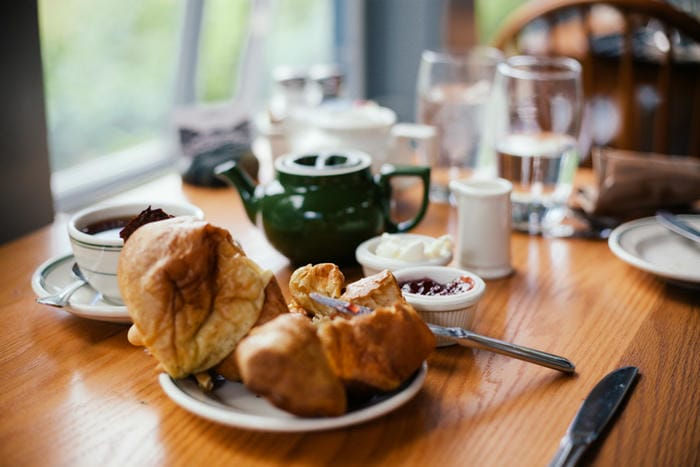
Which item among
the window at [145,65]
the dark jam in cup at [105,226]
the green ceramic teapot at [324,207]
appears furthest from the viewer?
Result: the window at [145,65]

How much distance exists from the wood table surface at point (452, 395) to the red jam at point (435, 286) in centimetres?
7

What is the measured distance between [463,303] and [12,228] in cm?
88

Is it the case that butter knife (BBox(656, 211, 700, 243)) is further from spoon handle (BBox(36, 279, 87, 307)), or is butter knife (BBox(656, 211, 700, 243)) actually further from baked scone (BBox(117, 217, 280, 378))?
spoon handle (BBox(36, 279, 87, 307))

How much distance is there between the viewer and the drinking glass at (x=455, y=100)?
1722 millimetres

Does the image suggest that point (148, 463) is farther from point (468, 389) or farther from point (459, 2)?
point (459, 2)

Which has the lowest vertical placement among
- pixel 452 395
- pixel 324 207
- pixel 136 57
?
pixel 452 395

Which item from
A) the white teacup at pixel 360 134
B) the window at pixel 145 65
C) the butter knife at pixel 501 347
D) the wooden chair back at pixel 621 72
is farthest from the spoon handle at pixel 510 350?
the window at pixel 145 65

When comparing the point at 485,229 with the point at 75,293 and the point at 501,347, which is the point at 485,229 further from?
A: the point at 75,293

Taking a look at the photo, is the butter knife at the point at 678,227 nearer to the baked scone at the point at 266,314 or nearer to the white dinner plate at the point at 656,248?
the white dinner plate at the point at 656,248

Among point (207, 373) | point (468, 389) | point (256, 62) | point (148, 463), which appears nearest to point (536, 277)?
point (468, 389)

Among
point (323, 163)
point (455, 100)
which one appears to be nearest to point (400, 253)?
point (323, 163)

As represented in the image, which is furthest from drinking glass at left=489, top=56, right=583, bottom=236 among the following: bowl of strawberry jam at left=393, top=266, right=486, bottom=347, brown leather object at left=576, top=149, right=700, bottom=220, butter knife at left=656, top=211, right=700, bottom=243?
bowl of strawberry jam at left=393, top=266, right=486, bottom=347

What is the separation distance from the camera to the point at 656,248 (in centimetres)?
131

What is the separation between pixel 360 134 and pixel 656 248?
0.58 metres
